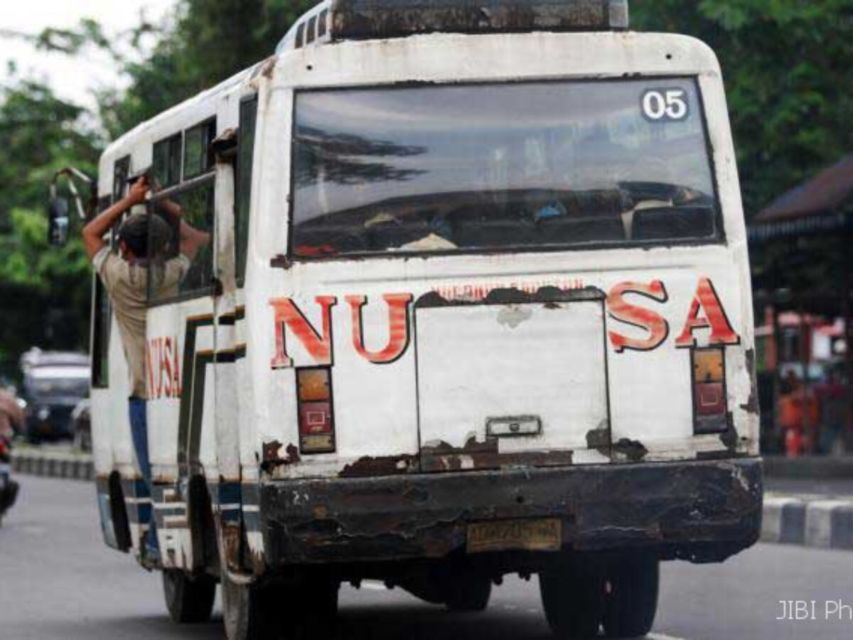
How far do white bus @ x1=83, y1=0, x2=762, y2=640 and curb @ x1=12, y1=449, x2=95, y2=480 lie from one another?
92.9ft

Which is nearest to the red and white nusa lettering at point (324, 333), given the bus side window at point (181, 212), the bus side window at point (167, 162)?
the bus side window at point (181, 212)

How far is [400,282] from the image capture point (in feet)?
34.9

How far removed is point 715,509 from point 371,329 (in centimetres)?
156

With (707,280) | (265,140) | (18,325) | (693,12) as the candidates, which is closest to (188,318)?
(265,140)

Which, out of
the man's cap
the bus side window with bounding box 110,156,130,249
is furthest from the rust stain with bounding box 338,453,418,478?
the bus side window with bounding box 110,156,130,249

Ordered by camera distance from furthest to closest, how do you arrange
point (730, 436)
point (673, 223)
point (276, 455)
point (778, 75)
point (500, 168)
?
point (778, 75) < point (673, 223) < point (500, 168) < point (730, 436) < point (276, 455)

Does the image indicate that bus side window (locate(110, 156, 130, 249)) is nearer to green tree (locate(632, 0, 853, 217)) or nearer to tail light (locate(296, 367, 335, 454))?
tail light (locate(296, 367, 335, 454))

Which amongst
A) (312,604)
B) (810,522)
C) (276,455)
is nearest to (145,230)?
(312,604)

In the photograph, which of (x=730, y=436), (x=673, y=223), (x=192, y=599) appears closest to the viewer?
(x=730, y=436)

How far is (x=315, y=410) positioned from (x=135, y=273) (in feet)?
10.7

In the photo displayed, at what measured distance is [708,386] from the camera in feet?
35.2

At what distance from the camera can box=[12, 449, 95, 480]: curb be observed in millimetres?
40594

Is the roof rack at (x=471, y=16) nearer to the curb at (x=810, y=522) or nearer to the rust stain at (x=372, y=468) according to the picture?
the rust stain at (x=372, y=468)

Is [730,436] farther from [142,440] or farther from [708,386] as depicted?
[142,440]
